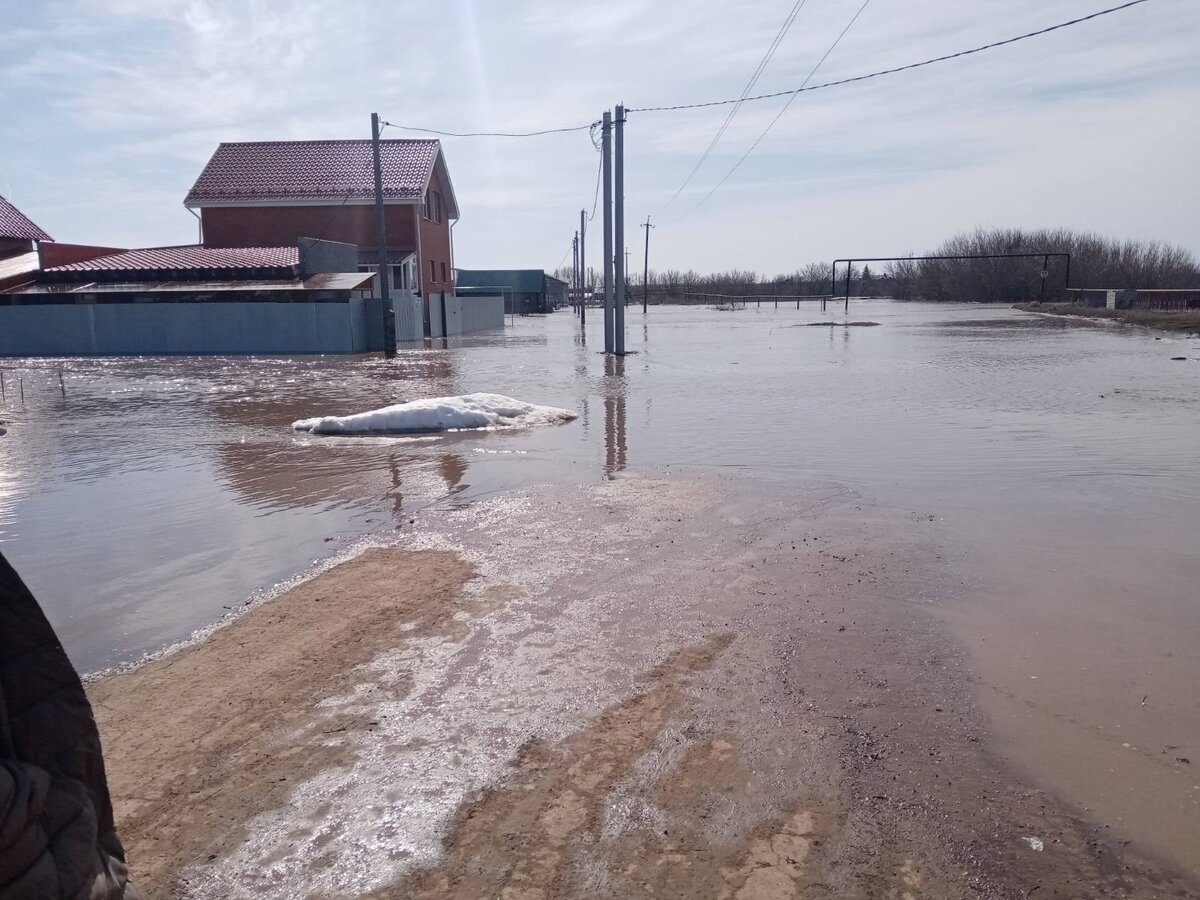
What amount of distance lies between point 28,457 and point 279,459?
10.5 feet

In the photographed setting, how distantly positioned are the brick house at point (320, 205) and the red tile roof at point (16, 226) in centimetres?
760

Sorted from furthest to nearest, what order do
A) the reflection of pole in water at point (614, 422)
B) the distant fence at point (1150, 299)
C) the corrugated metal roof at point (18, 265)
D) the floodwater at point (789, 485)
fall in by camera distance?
the distant fence at point (1150, 299)
the corrugated metal roof at point (18, 265)
the reflection of pole in water at point (614, 422)
the floodwater at point (789, 485)

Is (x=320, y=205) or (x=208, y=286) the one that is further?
(x=320, y=205)

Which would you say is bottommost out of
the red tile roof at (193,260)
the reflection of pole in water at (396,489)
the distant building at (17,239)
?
the reflection of pole in water at (396,489)

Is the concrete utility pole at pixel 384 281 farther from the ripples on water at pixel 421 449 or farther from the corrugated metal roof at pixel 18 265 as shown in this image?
the corrugated metal roof at pixel 18 265

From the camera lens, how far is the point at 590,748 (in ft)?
13.6

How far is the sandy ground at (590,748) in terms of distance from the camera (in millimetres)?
3320

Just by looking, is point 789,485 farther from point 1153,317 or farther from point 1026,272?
point 1026,272

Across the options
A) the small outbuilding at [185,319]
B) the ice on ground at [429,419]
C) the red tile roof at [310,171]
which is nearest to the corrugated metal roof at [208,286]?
the small outbuilding at [185,319]

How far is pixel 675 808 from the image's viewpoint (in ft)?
12.1

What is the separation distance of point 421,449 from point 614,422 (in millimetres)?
3385

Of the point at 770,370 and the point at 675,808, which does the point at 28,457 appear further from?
the point at 770,370

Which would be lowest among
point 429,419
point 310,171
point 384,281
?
point 429,419

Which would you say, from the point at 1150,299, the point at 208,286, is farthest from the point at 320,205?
the point at 1150,299
